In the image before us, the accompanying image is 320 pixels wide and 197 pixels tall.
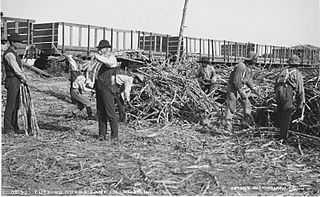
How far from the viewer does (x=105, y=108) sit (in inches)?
291

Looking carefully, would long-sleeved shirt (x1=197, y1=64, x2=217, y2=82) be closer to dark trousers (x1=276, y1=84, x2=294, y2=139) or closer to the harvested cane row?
the harvested cane row

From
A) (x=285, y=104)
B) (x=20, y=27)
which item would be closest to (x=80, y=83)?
(x=285, y=104)

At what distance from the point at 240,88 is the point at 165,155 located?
8.67 feet

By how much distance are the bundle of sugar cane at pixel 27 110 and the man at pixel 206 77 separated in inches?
194

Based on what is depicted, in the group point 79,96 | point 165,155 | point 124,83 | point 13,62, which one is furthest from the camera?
point 79,96

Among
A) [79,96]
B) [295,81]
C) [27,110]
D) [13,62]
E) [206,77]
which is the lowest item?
[27,110]

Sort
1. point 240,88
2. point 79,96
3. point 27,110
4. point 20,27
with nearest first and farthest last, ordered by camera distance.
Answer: point 27,110 < point 240,88 < point 79,96 < point 20,27

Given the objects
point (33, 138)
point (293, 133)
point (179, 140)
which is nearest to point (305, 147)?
point (293, 133)

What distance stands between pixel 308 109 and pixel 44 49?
42.0ft

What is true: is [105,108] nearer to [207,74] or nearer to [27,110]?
[27,110]

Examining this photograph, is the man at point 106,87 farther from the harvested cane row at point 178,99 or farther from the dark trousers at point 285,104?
the dark trousers at point 285,104

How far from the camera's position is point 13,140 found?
23.8 feet

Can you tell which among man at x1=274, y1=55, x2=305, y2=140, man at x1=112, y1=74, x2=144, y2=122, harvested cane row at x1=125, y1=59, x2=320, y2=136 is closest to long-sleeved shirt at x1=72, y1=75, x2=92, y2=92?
man at x1=112, y1=74, x2=144, y2=122

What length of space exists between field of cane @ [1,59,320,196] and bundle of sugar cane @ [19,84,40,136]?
234 millimetres
